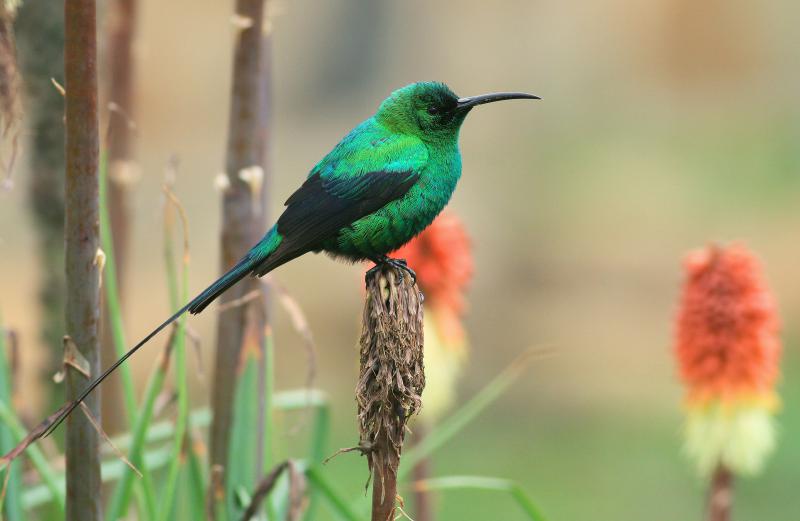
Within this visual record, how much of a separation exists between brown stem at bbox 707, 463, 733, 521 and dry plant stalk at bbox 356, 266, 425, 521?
1136 millimetres

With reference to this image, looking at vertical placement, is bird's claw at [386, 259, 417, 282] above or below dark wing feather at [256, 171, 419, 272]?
below

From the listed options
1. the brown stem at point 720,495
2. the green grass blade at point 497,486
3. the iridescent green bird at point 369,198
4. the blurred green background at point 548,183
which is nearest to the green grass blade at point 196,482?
the iridescent green bird at point 369,198

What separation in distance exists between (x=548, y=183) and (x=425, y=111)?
9.49 m

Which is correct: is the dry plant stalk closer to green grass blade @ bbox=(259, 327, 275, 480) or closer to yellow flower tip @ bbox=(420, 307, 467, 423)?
green grass blade @ bbox=(259, 327, 275, 480)

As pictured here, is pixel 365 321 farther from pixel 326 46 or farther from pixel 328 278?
pixel 326 46

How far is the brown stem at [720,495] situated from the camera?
260 centimetres

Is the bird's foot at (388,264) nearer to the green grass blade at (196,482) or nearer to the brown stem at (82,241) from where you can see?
the brown stem at (82,241)

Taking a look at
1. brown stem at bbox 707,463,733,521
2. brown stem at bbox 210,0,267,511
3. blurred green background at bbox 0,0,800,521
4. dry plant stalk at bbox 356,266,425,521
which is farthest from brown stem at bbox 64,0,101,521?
blurred green background at bbox 0,0,800,521

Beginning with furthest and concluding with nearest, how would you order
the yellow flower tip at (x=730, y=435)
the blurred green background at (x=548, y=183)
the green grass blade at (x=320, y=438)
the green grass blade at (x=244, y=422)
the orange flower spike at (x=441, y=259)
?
the blurred green background at (x=548, y=183), the orange flower spike at (x=441, y=259), the yellow flower tip at (x=730, y=435), the green grass blade at (x=320, y=438), the green grass blade at (x=244, y=422)

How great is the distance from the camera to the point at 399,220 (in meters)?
2.32

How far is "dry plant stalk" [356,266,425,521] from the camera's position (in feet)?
5.85

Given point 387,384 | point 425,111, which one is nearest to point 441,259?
point 425,111

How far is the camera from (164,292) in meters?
10.3

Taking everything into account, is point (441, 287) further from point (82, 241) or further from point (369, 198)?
point (82, 241)
